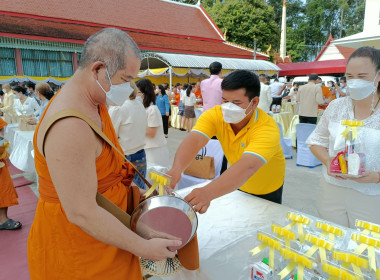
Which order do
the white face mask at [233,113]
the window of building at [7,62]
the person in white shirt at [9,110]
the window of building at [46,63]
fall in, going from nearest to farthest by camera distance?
the white face mask at [233,113]
the person in white shirt at [9,110]
the window of building at [7,62]
the window of building at [46,63]

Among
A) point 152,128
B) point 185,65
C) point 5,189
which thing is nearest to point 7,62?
point 185,65

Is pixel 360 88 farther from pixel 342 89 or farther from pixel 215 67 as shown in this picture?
pixel 342 89

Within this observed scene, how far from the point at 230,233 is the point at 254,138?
0.52m

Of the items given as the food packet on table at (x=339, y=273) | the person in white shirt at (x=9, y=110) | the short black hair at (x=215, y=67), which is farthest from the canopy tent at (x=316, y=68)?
the food packet on table at (x=339, y=273)

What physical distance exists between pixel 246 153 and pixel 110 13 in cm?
1962

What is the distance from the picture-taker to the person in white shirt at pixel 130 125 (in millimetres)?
2473

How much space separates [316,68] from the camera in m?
24.5

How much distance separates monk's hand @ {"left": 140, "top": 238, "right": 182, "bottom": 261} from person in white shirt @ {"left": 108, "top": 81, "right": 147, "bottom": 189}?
67.8 inches

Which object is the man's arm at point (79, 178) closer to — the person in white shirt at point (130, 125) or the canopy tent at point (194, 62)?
the person in white shirt at point (130, 125)

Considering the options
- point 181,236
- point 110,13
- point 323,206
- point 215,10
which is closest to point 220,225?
point 181,236

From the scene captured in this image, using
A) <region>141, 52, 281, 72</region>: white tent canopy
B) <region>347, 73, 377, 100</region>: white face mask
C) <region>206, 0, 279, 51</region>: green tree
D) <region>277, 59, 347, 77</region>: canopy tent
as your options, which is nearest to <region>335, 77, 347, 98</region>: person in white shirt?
<region>347, 73, 377, 100</region>: white face mask

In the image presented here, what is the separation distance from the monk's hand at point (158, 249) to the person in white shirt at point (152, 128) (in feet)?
7.39

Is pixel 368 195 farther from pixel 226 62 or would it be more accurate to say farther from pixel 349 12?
pixel 349 12

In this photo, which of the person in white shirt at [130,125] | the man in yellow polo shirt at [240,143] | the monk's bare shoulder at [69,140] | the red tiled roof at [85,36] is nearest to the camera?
the monk's bare shoulder at [69,140]
